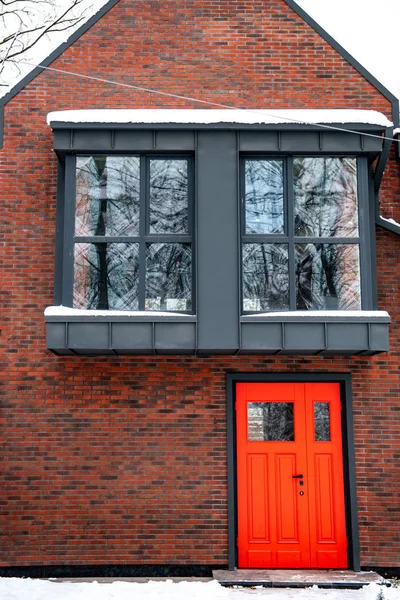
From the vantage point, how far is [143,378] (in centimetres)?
875

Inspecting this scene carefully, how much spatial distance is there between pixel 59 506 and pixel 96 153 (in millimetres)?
4575

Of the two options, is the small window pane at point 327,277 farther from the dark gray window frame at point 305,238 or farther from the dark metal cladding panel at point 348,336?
the dark metal cladding panel at point 348,336

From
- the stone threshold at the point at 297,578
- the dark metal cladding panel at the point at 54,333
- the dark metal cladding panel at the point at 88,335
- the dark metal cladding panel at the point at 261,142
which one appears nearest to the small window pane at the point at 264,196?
the dark metal cladding panel at the point at 261,142

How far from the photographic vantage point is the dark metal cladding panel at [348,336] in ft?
26.7

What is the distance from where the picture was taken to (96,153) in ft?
28.3

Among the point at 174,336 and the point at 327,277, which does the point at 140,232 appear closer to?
the point at 174,336

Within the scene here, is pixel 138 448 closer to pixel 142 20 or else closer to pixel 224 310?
pixel 224 310

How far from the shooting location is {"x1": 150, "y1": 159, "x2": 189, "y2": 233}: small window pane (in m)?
8.58

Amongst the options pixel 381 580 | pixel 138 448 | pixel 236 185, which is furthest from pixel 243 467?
pixel 236 185

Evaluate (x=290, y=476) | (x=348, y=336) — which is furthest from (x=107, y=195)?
(x=290, y=476)

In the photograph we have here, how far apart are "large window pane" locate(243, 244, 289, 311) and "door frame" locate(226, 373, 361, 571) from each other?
1.02m

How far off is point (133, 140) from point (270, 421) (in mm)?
4126

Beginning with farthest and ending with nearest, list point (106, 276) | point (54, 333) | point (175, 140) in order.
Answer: point (175, 140) → point (106, 276) → point (54, 333)

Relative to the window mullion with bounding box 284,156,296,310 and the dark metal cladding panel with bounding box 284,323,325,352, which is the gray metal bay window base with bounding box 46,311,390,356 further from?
the window mullion with bounding box 284,156,296,310
